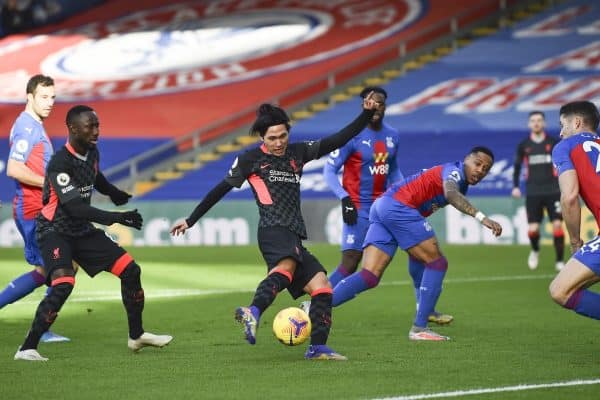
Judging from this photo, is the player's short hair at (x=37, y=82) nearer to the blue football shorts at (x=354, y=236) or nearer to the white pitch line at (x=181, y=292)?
the blue football shorts at (x=354, y=236)

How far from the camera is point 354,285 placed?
1061 cm

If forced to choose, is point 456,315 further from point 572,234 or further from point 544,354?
point 572,234

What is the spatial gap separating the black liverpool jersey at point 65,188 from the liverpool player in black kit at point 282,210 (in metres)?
0.80

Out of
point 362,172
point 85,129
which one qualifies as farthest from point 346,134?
point 362,172

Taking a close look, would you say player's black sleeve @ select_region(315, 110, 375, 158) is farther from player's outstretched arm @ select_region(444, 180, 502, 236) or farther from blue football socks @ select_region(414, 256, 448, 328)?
blue football socks @ select_region(414, 256, 448, 328)

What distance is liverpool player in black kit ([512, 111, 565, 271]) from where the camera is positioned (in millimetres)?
17625

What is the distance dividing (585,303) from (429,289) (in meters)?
2.09

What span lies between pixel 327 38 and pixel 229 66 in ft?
9.97

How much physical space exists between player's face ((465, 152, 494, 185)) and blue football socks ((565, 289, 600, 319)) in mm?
1925

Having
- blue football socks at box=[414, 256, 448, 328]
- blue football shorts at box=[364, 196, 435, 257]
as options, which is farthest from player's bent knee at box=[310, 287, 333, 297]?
blue football shorts at box=[364, 196, 435, 257]

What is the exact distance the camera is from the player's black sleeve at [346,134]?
898 centimetres

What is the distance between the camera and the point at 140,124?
31734 mm

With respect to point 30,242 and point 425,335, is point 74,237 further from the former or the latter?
point 425,335

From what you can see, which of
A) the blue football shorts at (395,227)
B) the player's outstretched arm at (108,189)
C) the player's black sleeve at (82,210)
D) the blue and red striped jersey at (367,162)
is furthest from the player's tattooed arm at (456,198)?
the player's black sleeve at (82,210)
